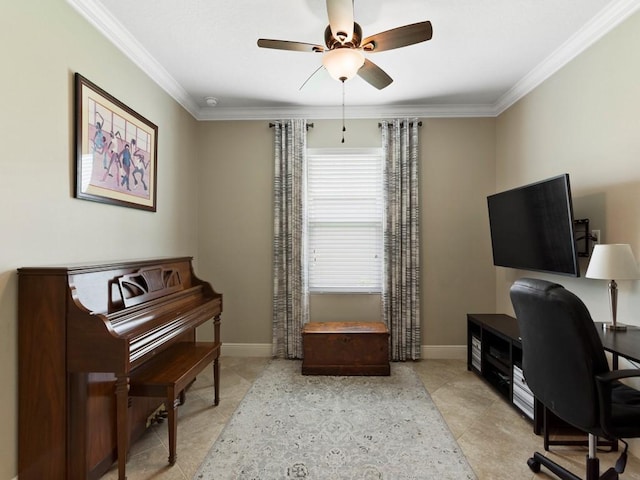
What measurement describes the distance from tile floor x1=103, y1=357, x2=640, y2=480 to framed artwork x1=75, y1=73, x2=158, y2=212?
1648 millimetres

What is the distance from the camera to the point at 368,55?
108 inches

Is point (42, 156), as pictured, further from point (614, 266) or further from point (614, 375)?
point (614, 266)

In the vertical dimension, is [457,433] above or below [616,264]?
below

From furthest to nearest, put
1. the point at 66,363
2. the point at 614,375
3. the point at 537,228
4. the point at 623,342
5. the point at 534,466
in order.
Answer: the point at 537,228
the point at 534,466
the point at 623,342
the point at 66,363
the point at 614,375

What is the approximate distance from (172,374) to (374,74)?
239cm

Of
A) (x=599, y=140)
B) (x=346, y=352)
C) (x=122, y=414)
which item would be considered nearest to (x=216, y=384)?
(x=122, y=414)

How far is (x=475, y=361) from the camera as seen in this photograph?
3.36m

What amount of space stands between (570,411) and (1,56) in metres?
3.09

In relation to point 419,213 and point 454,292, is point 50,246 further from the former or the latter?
point 454,292

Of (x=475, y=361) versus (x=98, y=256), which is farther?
(x=475, y=361)

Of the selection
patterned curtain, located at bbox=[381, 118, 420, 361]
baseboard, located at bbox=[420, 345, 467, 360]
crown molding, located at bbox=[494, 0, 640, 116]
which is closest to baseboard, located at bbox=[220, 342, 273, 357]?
patterned curtain, located at bbox=[381, 118, 420, 361]

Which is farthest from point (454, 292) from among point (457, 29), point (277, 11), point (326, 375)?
point (277, 11)

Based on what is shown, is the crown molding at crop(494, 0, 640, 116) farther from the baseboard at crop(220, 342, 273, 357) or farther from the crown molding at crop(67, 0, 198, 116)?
the baseboard at crop(220, 342, 273, 357)

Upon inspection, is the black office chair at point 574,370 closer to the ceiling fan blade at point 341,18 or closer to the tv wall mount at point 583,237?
the tv wall mount at point 583,237
